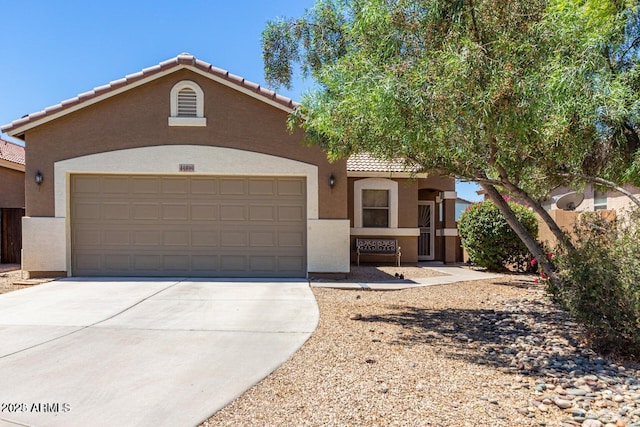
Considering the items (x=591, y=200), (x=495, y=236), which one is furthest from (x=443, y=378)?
(x=591, y=200)

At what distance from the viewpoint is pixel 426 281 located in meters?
11.1

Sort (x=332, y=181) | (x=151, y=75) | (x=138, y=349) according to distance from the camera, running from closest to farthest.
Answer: (x=138, y=349) < (x=151, y=75) < (x=332, y=181)

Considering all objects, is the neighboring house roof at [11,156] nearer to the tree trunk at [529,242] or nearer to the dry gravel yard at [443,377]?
the dry gravel yard at [443,377]

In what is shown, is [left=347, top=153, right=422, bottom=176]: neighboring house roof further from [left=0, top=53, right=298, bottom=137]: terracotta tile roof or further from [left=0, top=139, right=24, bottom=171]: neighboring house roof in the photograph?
[left=0, top=139, right=24, bottom=171]: neighboring house roof

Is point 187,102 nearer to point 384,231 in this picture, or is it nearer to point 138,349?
point 138,349

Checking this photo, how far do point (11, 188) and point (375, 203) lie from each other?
13.5 meters

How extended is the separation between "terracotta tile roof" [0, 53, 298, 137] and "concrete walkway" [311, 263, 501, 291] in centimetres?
450

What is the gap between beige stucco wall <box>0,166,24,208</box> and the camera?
15.5 m

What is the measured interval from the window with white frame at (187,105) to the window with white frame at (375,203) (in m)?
5.87

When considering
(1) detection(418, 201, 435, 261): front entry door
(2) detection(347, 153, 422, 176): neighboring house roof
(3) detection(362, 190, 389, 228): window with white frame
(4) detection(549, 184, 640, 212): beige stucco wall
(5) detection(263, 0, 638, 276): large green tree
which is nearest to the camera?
(5) detection(263, 0, 638, 276): large green tree

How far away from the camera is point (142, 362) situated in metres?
4.86

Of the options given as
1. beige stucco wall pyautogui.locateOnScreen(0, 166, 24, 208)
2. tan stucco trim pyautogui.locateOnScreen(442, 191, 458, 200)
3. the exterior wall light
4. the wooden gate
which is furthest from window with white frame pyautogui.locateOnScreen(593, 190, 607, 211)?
beige stucco wall pyautogui.locateOnScreen(0, 166, 24, 208)

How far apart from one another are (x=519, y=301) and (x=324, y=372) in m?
5.53

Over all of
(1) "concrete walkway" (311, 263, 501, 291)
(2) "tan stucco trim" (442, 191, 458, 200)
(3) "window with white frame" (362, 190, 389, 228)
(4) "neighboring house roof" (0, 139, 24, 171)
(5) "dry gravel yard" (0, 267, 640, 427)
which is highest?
(4) "neighboring house roof" (0, 139, 24, 171)
